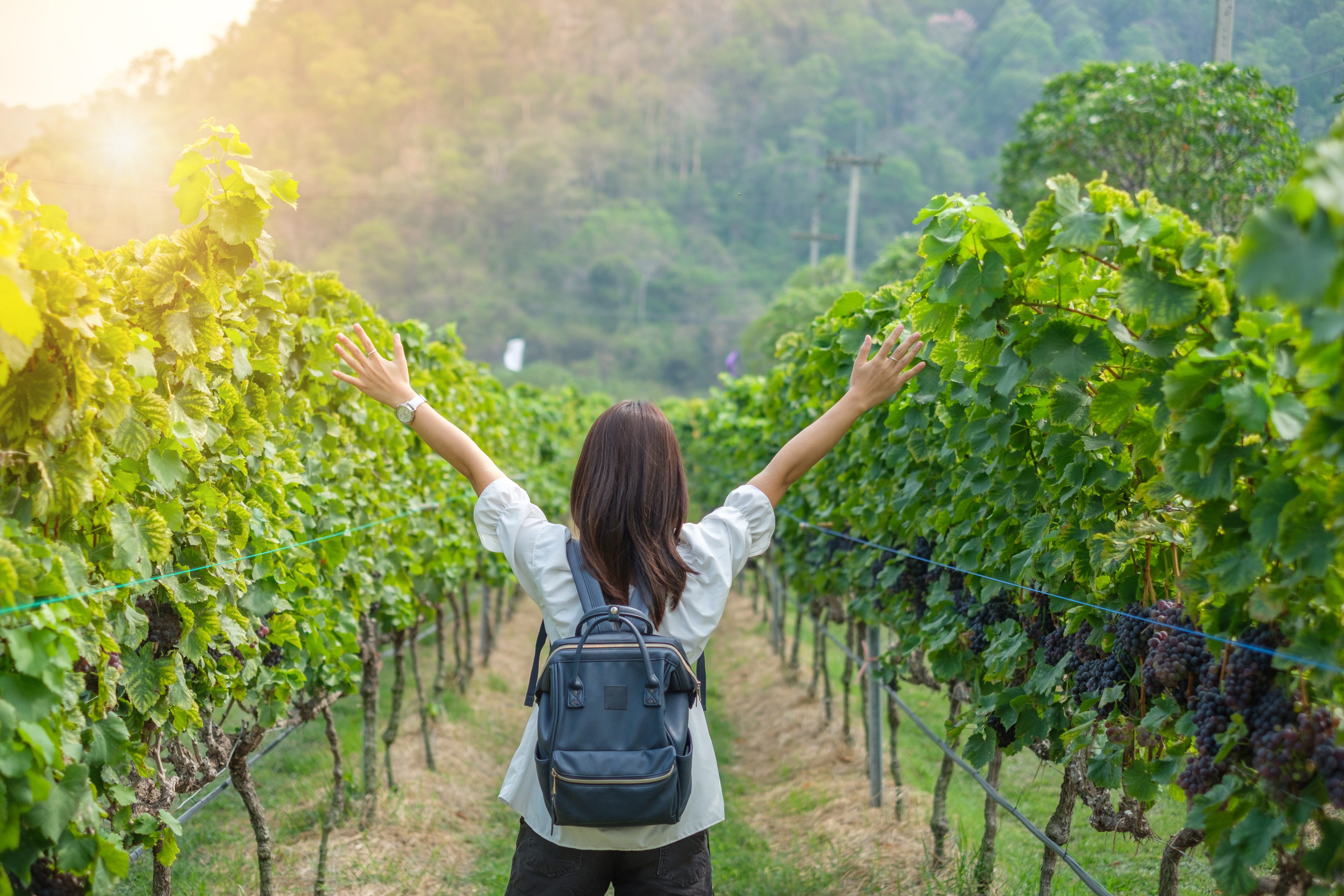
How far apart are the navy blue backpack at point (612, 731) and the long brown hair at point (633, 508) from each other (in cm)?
12

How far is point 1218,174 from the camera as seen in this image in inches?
459

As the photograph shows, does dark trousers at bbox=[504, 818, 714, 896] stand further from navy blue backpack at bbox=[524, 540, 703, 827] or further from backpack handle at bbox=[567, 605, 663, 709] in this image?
backpack handle at bbox=[567, 605, 663, 709]

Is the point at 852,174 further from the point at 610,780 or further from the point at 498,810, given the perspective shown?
the point at 610,780

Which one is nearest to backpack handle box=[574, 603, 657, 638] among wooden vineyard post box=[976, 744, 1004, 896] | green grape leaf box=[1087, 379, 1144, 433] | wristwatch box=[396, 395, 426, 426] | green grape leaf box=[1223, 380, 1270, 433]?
wristwatch box=[396, 395, 426, 426]

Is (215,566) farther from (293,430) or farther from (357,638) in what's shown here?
(357,638)

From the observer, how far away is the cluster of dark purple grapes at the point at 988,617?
3025 millimetres

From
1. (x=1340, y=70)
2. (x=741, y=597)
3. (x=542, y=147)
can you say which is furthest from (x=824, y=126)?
(x=1340, y=70)

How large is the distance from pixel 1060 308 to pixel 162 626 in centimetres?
225

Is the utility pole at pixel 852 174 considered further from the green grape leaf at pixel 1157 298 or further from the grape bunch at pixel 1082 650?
the green grape leaf at pixel 1157 298

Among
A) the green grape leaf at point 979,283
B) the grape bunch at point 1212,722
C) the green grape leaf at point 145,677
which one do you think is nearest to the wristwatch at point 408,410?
the green grape leaf at point 145,677

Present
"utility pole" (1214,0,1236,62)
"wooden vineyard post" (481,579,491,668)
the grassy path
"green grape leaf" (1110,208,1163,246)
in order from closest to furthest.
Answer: "green grape leaf" (1110,208,1163,246)
the grassy path
"wooden vineyard post" (481,579,491,668)
"utility pole" (1214,0,1236,62)

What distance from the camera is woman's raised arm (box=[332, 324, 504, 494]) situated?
7.20ft

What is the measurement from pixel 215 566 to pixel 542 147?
69129mm

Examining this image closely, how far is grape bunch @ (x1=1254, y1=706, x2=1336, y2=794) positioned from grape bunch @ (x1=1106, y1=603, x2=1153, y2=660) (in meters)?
0.46
